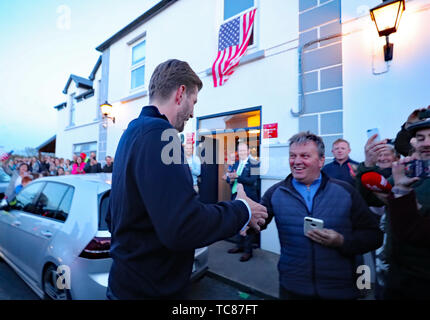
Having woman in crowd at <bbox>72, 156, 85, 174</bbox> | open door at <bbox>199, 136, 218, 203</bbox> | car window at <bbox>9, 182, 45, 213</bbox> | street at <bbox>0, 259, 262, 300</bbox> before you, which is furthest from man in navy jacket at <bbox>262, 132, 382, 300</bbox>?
woman in crowd at <bbox>72, 156, 85, 174</bbox>

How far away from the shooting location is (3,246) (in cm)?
340

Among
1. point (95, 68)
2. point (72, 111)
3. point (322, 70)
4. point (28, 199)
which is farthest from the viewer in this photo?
point (72, 111)

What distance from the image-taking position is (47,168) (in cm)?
1134

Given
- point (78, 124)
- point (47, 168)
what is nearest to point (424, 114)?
point (78, 124)

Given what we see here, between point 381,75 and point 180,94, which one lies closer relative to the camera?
point 180,94

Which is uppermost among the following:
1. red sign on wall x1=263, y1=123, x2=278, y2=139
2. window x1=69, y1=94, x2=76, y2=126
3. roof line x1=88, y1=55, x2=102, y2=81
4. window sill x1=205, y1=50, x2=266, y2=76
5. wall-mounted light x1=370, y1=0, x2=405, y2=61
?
roof line x1=88, y1=55, x2=102, y2=81

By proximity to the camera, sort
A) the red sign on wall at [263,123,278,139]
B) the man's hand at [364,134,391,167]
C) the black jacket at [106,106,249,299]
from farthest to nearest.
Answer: the red sign on wall at [263,123,278,139]
the man's hand at [364,134,391,167]
the black jacket at [106,106,249,299]

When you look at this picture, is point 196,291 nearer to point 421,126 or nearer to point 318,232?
point 318,232

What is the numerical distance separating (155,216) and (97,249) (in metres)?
1.53

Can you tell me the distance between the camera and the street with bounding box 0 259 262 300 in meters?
2.83

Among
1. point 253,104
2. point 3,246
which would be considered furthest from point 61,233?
point 253,104

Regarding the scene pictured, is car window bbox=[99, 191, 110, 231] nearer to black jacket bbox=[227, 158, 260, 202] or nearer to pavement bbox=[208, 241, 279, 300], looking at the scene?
pavement bbox=[208, 241, 279, 300]

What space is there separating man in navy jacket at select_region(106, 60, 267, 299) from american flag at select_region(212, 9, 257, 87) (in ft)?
13.6
